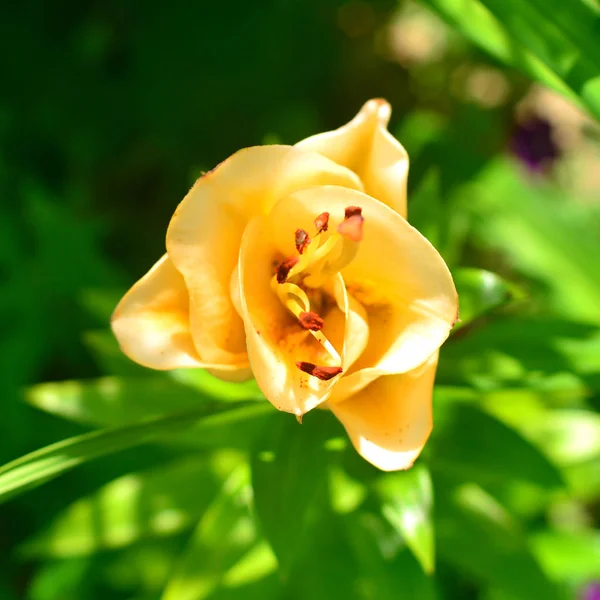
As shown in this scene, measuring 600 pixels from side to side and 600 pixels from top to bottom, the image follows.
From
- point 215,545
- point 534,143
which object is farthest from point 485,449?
point 534,143

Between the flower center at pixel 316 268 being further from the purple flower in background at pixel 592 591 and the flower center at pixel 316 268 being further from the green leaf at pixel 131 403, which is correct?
the purple flower in background at pixel 592 591

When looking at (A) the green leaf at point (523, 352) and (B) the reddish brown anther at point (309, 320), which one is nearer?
(B) the reddish brown anther at point (309, 320)

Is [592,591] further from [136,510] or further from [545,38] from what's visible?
[545,38]

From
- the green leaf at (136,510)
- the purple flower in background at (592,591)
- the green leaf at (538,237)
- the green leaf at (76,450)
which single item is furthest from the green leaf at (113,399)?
the purple flower in background at (592,591)

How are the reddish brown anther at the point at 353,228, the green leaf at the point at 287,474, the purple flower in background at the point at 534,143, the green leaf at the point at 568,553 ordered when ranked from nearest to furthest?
the reddish brown anther at the point at 353,228, the green leaf at the point at 287,474, the green leaf at the point at 568,553, the purple flower in background at the point at 534,143

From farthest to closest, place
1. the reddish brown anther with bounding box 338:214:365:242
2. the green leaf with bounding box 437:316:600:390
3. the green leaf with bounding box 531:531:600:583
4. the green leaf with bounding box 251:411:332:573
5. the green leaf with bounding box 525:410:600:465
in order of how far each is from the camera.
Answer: the green leaf with bounding box 531:531:600:583
the green leaf with bounding box 525:410:600:465
the green leaf with bounding box 437:316:600:390
the green leaf with bounding box 251:411:332:573
the reddish brown anther with bounding box 338:214:365:242

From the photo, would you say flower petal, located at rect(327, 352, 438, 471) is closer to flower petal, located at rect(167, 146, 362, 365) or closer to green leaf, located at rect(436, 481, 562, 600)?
flower petal, located at rect(167, 146, 362, 365)

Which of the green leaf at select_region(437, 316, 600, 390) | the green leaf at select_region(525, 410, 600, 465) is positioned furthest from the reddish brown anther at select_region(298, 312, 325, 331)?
the green leaf at select_region(525, 410, 600, 465)
